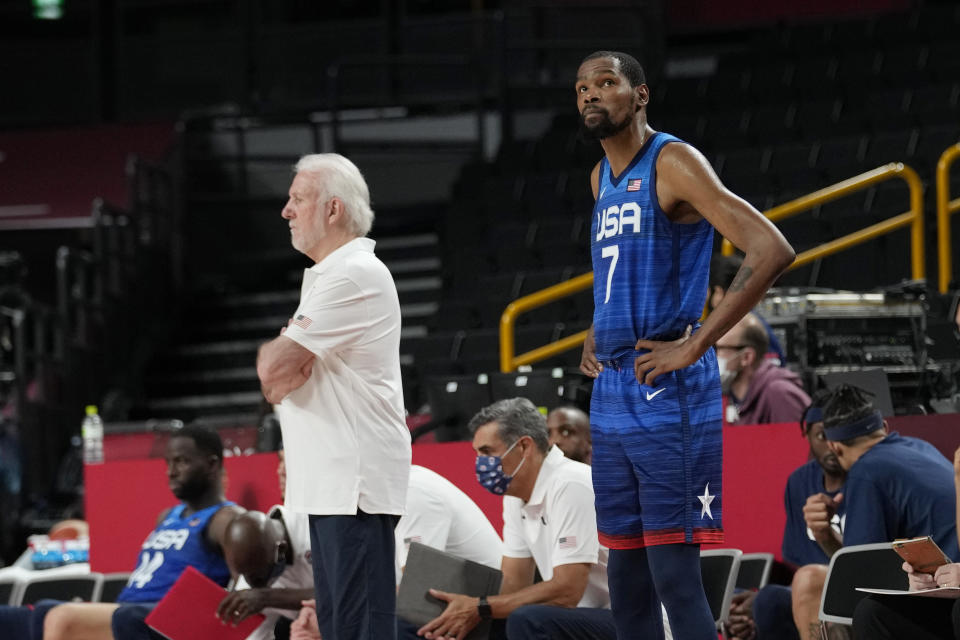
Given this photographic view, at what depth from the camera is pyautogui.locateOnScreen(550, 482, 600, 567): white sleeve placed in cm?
504

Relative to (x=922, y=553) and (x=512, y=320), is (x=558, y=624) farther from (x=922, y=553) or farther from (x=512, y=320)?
(x=512, y=320)

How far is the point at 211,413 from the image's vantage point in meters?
12.0

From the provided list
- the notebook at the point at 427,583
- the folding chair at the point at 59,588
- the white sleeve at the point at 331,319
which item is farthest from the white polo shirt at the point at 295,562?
Result: the white sleeve at the point at 331,319

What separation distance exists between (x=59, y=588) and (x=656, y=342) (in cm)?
461

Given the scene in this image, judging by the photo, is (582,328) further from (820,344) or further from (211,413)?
(211,413)

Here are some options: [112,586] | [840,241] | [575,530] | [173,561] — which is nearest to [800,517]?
[575,530]

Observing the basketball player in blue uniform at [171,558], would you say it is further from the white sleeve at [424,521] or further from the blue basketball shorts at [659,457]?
the blue basketball shorts at [659,457]

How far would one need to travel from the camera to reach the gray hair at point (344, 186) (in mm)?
3918

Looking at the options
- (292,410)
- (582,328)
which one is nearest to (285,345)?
(292,410)

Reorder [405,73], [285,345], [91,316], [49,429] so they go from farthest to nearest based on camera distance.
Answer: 1. [405,73]
2. [91,316]
3. [49,429]
4. [285,345]

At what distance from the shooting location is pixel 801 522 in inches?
210

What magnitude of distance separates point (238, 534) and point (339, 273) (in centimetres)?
202

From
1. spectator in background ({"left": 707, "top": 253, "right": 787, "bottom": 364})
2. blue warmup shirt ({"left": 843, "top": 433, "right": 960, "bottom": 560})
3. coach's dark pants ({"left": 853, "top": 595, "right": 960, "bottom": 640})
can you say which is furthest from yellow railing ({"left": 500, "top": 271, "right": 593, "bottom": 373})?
coach's dark pants ({"left": 853, "top": 595, "right": 960, "bottom": 640})

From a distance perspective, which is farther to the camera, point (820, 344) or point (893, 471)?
point (820, 344)
